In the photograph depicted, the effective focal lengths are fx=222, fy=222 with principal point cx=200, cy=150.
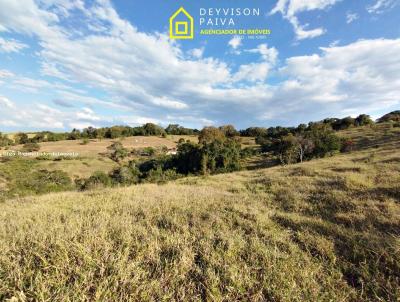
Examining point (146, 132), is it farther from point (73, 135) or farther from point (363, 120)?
point (363, 120)

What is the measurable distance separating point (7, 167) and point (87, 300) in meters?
48.0

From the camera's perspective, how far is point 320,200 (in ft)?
23.8

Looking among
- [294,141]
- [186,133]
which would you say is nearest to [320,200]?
[294,141]

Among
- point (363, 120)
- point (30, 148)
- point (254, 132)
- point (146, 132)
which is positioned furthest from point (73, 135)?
point (363, 120)

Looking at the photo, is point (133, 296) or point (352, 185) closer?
point (133, 296)

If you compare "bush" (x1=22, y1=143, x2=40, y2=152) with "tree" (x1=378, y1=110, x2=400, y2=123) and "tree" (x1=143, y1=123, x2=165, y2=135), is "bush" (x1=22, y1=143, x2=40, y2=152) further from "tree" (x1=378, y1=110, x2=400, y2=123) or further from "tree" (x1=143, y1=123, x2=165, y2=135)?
"tree" (x1=378, y1=110, x2=400, y2=123)

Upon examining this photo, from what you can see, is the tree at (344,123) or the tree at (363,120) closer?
the tree at (363,120)

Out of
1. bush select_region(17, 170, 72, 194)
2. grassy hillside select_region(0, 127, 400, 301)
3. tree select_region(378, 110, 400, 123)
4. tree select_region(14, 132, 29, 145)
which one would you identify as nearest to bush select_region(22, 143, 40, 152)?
tree select_region(14, 132, 29, 145)

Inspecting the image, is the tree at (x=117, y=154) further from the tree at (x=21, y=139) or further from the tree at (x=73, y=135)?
the tree at (x=21, y=139)

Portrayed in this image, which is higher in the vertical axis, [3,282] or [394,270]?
[3,282]

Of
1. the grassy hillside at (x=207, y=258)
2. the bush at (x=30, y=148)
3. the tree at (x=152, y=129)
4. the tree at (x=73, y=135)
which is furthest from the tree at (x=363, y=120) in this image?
the tree at (x=73, y=135)

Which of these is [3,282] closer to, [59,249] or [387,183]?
[59,249]

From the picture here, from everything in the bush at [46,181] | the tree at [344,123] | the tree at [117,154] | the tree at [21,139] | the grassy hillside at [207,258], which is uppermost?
the tree at [344,123]

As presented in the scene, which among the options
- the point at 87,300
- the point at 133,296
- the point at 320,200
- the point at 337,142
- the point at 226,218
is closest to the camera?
the point at 87,300
